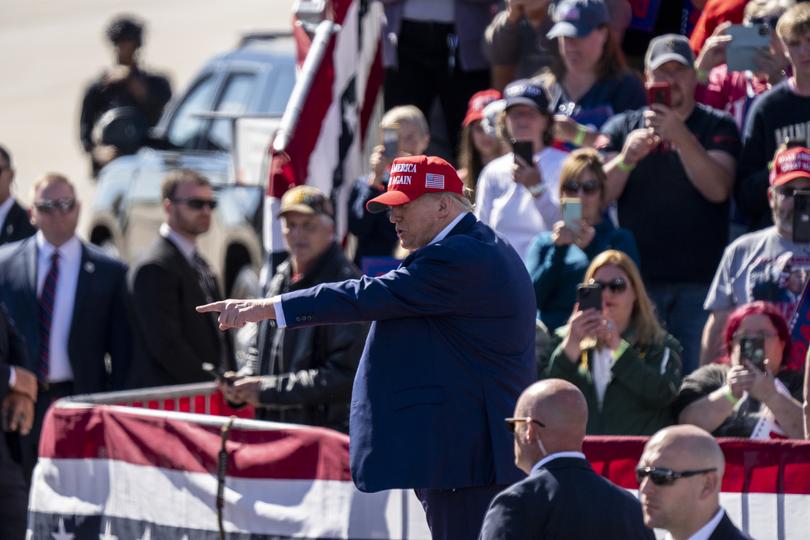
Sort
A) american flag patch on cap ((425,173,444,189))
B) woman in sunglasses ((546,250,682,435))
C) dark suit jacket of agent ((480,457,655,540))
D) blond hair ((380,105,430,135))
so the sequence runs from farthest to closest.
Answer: blond hair ((380,105,430,135)) → woman in sunglasses ((546,250,682,435)) → american flag patch on cap ((425,173,444,189)) → dark suit jacket of agent ((480,457,655,540))

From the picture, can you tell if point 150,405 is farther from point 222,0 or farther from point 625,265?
point 222,0


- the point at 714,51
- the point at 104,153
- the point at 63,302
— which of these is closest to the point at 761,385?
the point at 714,51

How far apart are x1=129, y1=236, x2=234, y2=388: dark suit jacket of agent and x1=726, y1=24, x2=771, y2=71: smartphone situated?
11.0 feet

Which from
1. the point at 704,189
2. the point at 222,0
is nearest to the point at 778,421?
the point at 704,189

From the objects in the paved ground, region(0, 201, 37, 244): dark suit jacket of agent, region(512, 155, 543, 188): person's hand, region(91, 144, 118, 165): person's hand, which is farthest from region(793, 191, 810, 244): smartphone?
the paved ground

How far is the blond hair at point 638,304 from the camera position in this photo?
8.48 m

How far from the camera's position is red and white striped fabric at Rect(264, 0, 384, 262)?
10.4m

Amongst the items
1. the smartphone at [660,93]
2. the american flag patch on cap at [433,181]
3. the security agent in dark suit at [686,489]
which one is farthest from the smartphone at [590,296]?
the security agent in dark suit at [686,489]

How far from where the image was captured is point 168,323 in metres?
10.3

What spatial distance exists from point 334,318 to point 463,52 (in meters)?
5.29

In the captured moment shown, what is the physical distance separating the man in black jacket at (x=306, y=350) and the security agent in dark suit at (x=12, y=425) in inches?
42.3

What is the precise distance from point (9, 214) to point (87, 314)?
147cm

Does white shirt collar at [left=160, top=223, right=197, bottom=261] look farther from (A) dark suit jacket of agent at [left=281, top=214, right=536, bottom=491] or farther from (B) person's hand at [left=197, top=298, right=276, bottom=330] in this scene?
(B) person's hand at [left=197, top=298, right=276, bottom=330]

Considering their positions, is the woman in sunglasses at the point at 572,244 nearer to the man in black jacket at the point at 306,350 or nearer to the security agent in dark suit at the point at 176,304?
the man in black jacket at the point at 306,350
